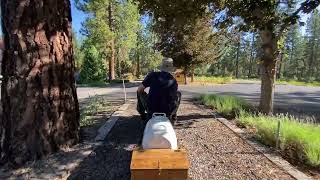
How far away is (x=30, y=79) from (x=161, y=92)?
6.42 feet

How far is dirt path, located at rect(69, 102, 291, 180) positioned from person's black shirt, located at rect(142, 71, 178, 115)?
78cm

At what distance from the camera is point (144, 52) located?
6475 centimetres

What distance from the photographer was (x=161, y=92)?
673cm

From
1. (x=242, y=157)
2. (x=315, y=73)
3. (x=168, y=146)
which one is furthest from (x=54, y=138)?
(x=315, y=73)

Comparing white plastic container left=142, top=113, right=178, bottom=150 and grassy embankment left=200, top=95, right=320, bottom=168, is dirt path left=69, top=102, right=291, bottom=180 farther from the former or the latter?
white plastic container left=142, top=113, right=178, bottom=150

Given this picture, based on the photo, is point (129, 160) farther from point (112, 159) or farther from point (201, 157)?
point (201, 157)

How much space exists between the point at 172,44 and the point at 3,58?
2797cm

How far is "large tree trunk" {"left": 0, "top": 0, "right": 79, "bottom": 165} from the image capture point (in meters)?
5.95

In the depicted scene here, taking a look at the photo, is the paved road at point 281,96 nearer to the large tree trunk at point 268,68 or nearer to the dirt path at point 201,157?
the large tree trunk at point 268,68

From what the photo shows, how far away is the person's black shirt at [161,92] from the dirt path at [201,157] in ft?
2.55

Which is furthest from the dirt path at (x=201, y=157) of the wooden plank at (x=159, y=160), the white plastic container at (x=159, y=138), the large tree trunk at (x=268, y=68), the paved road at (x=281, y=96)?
the paved road at (x=281, y=96)

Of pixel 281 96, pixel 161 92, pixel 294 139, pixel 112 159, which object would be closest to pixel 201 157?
pixel 161 92

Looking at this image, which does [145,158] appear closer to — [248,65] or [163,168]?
[163,168]

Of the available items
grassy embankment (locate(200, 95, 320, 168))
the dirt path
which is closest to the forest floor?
the dirt path
